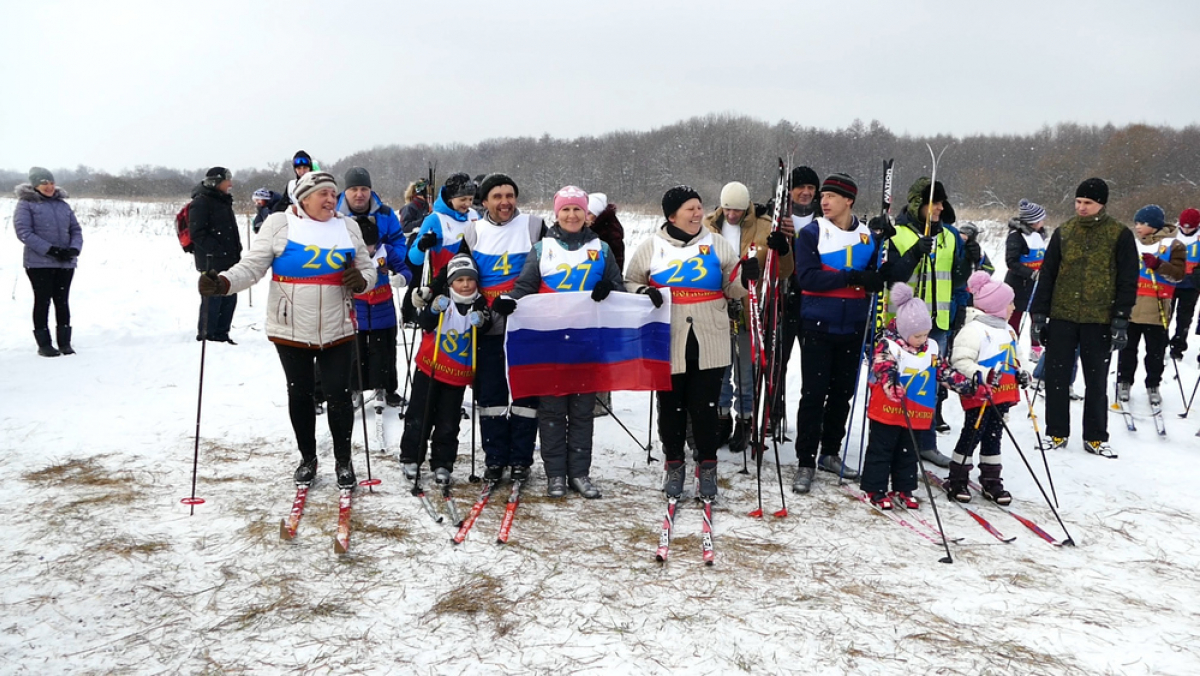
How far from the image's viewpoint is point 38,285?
26.9 ft

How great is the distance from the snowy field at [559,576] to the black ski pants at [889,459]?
274mm

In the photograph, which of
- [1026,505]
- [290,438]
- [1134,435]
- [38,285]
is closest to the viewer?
[1026,505]

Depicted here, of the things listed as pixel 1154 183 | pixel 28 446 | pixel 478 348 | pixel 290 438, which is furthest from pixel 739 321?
pixel 1154 183

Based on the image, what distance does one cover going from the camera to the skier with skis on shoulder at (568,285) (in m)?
4.71

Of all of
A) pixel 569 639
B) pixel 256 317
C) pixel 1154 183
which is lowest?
pixel 569 639

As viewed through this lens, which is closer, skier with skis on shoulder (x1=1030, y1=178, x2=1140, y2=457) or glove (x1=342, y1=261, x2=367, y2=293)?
glove (x1=342, y1=261, x2=367, y2=293)

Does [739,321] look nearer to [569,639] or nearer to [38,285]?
[569,639]

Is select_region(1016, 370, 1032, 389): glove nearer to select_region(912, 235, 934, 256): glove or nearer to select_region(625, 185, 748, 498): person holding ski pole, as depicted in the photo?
select_region(912, 235, 934, 256): glove

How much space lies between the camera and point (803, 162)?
59.3 meters

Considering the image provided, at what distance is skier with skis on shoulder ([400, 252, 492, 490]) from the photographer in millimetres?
4719

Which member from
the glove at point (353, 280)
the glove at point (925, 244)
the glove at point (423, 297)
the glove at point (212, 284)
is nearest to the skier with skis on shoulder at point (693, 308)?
the glove at point (925, 244)

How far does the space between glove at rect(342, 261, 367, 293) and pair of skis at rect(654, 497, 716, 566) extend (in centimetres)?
251

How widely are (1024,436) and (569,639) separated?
17.2ft

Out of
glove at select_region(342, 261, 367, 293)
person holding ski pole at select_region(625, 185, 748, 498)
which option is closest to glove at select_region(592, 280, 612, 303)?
person holding ski pole at select_region(625, 185, 748, 498)
